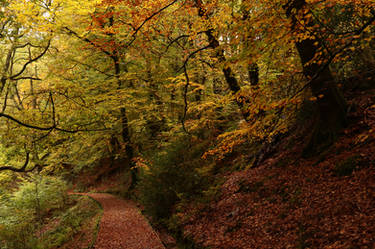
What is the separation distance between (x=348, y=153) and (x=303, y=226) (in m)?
2.01

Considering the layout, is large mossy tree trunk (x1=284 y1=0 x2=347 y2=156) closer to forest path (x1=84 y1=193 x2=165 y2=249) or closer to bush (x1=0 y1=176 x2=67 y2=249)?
forest path (x1=84 y1=193 x2=165 y2=249)

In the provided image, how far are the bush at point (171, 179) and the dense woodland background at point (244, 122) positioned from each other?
0.14 feet

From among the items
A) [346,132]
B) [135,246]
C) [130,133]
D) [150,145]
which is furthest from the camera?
[130,133]

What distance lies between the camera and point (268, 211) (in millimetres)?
5637

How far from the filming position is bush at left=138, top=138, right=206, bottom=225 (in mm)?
8938

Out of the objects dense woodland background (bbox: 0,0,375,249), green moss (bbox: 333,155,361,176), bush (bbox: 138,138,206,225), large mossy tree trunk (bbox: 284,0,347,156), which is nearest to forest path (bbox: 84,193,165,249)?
dense woodland background (bbox: 0,0,375,249)

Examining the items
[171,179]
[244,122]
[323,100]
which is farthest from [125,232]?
[323,100]

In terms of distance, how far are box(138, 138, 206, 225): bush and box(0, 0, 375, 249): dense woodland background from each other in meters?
0.04

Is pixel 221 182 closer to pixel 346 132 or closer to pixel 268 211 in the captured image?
pixel 268 211

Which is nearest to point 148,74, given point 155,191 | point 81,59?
point 81,59

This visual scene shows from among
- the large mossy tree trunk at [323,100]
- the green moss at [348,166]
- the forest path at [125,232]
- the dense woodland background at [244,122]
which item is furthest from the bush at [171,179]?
the green moss at [348,166]

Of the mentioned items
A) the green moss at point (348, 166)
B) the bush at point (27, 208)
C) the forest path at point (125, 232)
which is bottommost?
the forest path at point (125, 232)

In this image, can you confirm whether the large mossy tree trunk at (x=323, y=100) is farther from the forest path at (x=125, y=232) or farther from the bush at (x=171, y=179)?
the forest path at (x=125, y=232)

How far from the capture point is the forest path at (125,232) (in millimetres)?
7546
